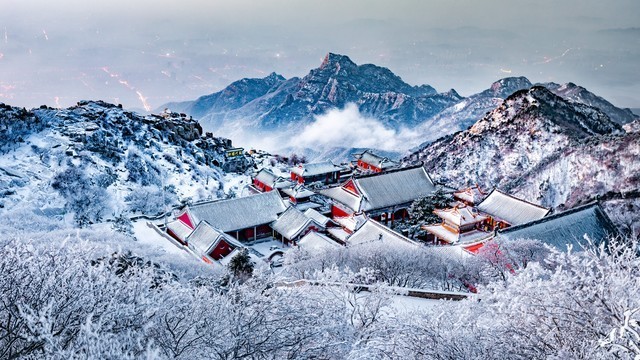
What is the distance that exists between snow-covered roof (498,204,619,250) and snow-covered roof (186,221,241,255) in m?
20.9

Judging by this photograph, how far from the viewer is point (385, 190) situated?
153 ft

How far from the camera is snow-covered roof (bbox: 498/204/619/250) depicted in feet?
98.6

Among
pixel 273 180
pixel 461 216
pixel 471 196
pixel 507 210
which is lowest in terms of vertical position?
pixel 273 180

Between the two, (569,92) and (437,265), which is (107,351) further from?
(569,92)

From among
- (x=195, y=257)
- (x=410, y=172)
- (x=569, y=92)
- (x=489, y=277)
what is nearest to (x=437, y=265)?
(x=489, y=277)

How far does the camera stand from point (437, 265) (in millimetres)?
26672

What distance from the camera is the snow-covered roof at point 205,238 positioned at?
35094 millimetres

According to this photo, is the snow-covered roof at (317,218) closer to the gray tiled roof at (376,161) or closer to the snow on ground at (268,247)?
the snow on ground at (268,247)

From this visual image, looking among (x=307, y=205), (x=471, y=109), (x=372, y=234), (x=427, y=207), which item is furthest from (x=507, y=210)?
(x=471, y=109)

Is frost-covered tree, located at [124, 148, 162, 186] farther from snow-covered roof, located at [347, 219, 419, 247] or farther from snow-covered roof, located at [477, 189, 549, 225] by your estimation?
snow-covered roof, located at [477, 189, 549, 225]

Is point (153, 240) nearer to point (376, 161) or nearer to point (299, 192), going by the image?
point (299, 192)

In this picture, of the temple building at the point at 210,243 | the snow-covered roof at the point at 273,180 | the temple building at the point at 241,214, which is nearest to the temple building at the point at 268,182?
the snow-covered roof at the point at 273,180

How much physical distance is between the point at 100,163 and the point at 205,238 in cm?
2439

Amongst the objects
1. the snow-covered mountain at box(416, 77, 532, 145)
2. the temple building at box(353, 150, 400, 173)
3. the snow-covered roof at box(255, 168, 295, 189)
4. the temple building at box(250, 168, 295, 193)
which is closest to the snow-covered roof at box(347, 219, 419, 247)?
the temple building at box(250, 168, 295, 193)
